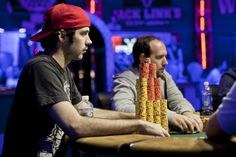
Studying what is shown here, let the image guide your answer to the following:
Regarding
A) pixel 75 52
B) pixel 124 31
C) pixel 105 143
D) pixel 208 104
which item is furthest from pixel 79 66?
pixel 105 143

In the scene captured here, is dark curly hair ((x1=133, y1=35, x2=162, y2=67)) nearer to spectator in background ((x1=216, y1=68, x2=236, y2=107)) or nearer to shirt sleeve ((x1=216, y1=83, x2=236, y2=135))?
spectator in background ((x1=216, y1=68, x2=236, y2=107))

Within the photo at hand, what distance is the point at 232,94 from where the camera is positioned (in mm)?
1398

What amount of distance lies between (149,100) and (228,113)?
724mm

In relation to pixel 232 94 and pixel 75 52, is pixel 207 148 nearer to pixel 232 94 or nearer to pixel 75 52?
pixel 232 94

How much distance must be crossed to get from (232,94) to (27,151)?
3.49 ft

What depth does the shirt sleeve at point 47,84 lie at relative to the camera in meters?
1.98

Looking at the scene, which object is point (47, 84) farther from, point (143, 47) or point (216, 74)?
point (216, 74)

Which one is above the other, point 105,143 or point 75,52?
point 75,52

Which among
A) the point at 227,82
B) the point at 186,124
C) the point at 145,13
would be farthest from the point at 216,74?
the point at 186,124

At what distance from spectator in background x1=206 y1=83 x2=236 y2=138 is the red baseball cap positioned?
0.97 metres

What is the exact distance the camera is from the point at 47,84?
2.02 meters

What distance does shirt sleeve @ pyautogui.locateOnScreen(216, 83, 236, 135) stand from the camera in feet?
4.58

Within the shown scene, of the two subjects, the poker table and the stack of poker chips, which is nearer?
the poker table

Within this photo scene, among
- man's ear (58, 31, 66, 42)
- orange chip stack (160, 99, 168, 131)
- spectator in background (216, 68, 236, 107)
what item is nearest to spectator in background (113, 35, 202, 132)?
spectator in background (216, 68, 236, 107)
